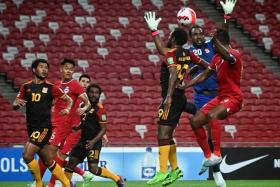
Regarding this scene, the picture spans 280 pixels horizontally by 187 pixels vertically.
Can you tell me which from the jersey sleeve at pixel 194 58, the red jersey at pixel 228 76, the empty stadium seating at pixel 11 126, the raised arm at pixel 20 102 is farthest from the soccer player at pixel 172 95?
the empty stadium seating at pixel 11 126

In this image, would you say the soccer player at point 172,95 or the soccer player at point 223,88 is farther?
the soccer player at point 223,88

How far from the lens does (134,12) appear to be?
933 inches

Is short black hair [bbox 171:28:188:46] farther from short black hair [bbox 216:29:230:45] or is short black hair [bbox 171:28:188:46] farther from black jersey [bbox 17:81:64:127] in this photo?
black jersey [bbox 17:81:64:127]

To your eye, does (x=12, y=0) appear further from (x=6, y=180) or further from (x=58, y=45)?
(x=6, y=180)

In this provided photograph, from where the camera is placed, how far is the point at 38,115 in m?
10.7

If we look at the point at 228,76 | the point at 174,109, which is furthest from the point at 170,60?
the point at 228,76

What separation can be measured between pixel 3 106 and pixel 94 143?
9204mm

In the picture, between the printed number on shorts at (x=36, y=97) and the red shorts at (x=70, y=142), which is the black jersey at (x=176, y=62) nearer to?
the printed number on shorts at (x=36, y=97)

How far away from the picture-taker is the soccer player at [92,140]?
11.9 m

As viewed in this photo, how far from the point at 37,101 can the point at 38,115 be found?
0.21 meters

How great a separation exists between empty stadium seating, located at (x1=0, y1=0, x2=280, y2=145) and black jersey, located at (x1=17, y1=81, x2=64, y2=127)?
879cm

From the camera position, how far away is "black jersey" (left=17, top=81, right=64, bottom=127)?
35.2 feet

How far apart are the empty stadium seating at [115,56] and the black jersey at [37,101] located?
879cm

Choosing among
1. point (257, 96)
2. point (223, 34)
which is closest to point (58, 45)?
point (257, 96)
